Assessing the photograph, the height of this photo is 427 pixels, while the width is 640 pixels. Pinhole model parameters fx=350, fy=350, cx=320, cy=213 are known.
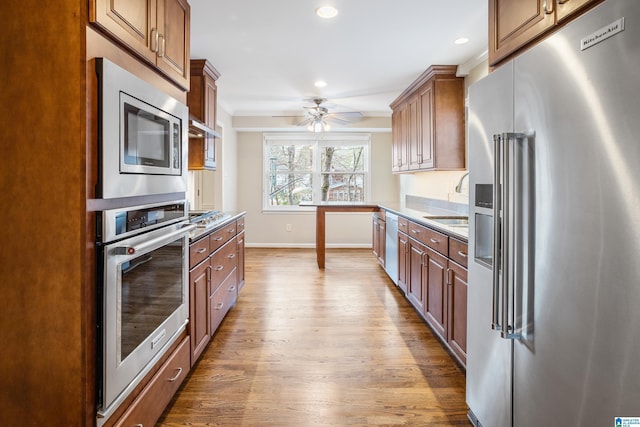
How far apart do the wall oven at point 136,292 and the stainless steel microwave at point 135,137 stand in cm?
9

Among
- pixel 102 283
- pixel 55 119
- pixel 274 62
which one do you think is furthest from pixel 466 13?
pixel 102 283

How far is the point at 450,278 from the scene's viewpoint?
93.4 inches

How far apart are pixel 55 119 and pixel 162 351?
110cm

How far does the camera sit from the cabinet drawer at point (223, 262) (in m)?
2.57

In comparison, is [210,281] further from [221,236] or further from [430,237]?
[430,237]

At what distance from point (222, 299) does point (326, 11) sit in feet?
7.68

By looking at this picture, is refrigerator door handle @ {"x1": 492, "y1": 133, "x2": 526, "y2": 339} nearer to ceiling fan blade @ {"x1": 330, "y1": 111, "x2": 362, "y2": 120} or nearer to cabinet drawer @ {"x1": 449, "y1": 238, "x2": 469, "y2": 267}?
cabinet drawer @ {"x1": 449, "y1": 238, "x2": 469, "y2": 267}

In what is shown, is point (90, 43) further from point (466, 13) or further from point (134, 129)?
point (466, 13)

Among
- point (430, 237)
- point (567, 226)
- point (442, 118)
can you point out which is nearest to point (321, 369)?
point (430, 237)

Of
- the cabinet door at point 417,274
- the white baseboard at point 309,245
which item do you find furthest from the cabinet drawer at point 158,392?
the white baseboard at point 309,245

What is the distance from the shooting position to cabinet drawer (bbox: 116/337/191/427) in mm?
1412

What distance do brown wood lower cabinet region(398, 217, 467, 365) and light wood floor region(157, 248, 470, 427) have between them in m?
0.19

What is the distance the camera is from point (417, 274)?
315 cm

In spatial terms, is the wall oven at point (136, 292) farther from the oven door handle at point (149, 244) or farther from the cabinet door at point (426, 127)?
the cabinet door at point (426, 127)
